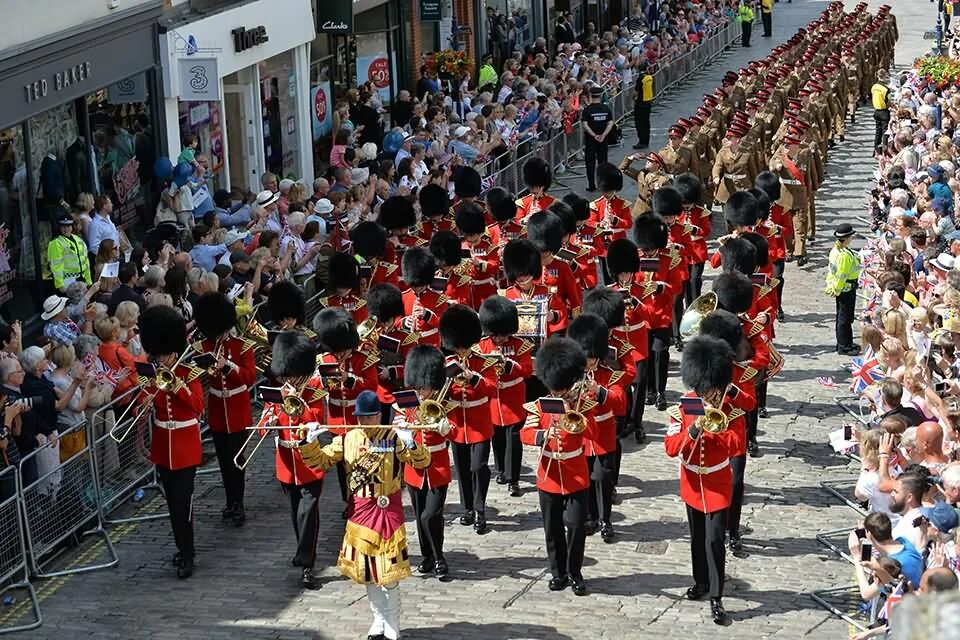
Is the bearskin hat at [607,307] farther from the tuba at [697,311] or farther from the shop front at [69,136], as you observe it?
the shop front at [69,136]

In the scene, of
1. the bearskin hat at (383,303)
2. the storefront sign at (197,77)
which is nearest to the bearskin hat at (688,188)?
the bearskin hat at (383,303)

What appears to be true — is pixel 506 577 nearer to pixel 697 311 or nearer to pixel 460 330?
pixel 460 330

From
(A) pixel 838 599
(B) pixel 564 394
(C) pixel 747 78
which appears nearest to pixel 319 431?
(B) pixel 564 394

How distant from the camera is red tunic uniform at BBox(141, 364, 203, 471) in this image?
10.3 m

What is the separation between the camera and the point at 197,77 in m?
17.4

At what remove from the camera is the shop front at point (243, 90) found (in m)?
17.4

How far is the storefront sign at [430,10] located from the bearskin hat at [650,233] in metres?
14.0

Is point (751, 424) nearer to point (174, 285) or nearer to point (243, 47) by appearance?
point (174, 285)

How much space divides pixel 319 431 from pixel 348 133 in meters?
11.9

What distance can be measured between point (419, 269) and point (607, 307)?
1.94 metres

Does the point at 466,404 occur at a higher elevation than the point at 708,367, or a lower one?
lower

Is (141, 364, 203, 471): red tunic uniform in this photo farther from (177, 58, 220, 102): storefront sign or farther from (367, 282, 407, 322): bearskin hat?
(177, 58, 220, 102): storefront sign

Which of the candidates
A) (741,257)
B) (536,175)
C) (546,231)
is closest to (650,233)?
(546,231)

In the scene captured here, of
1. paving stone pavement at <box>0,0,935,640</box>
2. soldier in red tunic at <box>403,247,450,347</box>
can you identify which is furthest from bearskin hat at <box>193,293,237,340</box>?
soldier in red tunic at <box>403,247,450,347</box>
